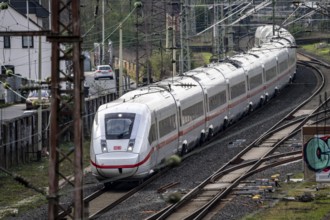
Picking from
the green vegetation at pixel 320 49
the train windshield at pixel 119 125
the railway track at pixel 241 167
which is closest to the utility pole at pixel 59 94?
the railway track at pixel 241 167

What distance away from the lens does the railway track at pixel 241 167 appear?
2434 centimetres

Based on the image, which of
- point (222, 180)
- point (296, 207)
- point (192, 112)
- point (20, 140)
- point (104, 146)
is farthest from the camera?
point (192, 112)

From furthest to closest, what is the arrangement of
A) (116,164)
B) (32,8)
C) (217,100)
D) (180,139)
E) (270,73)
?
1. (32,8)
2. (270,73)
3. (217,100)
4. (180,139)
5. (116,164)

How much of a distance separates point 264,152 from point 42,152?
289 inches

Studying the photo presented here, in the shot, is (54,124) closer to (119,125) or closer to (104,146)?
(104,146)

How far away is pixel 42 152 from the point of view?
35969mm

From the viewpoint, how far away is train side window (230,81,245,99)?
41.1 meters

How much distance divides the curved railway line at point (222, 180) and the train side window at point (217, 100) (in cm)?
185

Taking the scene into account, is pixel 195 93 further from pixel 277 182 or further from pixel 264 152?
pixel 277 182

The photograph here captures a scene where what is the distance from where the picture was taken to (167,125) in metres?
31.0

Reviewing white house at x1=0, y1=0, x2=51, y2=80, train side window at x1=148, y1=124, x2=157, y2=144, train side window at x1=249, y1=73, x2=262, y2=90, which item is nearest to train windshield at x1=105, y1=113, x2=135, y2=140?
train side window at x1=148, y1=124, x2=157, y2=144

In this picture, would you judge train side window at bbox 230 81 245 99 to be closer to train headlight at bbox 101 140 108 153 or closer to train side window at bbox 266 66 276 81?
train side window at bbox 266 66 276 81

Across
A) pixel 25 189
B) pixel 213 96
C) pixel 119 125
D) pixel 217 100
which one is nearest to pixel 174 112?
pixel 119 125

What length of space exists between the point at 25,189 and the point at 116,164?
277cm
